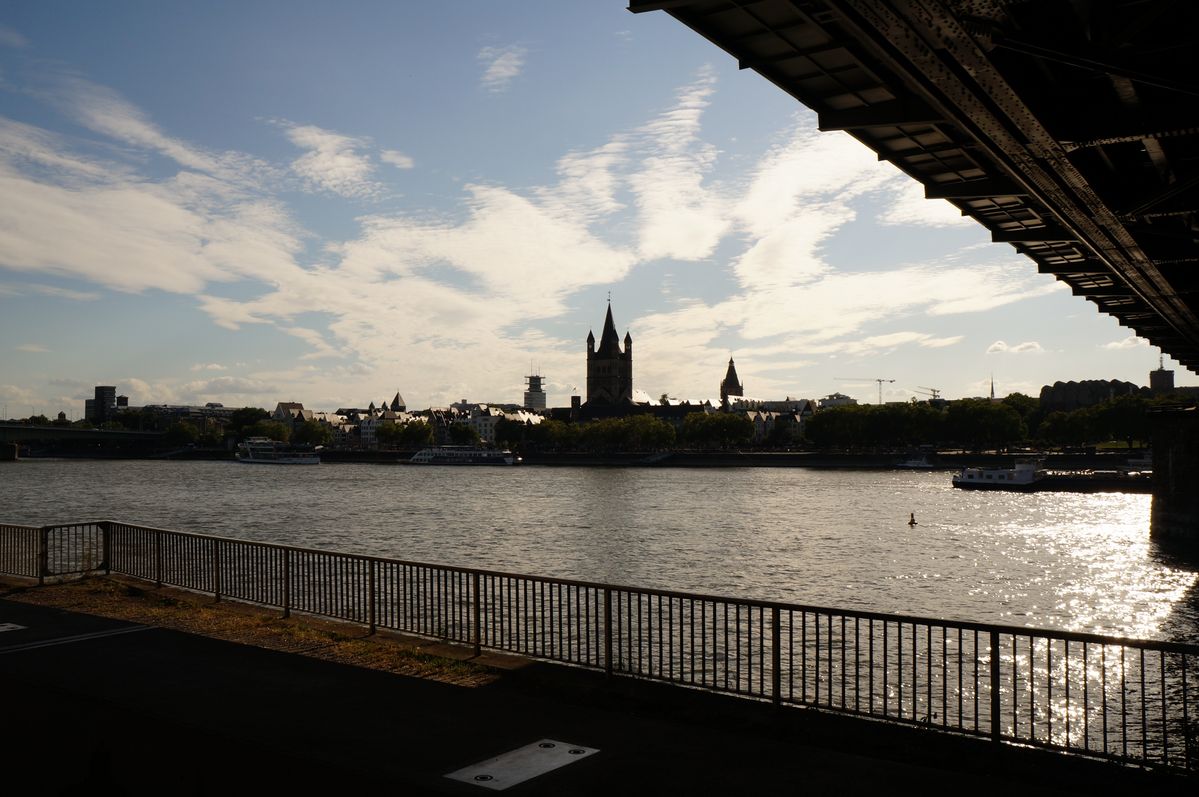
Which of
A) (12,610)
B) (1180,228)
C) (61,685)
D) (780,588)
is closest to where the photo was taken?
(61,685)

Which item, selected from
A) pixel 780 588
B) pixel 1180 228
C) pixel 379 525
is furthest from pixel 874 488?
pixel 1180 228

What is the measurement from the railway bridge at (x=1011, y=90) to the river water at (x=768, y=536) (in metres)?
14.6

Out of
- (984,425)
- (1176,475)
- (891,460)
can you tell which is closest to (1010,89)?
(1176,475)

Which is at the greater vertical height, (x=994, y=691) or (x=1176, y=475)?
(x=994, y=691)

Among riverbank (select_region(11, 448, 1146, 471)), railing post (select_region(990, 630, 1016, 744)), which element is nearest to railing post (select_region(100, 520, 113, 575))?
railing post (select_region(990, 630, 1016, 744))

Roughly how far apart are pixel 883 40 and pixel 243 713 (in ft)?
33.0

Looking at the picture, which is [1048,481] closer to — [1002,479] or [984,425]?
[1002,479]

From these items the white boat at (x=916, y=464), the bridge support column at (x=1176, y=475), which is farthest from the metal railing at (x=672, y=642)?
the white boat at (x=916, y=464)

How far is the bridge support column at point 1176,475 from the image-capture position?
5451 cm

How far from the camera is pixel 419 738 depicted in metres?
9.33

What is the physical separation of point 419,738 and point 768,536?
5253cm

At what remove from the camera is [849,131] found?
14.7 m

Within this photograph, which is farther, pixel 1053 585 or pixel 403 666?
pixel 1053 585

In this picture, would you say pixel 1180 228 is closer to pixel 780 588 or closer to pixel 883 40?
→ pixel 883 40
